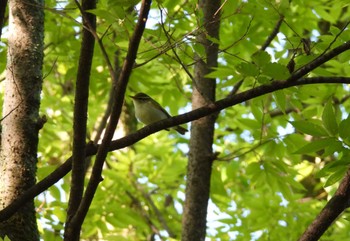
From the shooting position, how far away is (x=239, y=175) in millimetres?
6625

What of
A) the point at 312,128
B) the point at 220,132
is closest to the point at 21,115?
the point at 312,128

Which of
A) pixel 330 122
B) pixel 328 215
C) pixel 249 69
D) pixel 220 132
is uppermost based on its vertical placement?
pixel 220 132

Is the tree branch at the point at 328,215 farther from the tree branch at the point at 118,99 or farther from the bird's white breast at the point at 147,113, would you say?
the bird's white breast at the point at 147,113

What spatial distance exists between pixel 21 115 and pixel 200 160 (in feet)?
4.75

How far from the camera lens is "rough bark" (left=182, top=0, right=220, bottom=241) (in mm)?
3455

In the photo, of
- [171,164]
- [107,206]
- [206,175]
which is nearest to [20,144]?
[206,175]

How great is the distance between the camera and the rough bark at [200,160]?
136 inches

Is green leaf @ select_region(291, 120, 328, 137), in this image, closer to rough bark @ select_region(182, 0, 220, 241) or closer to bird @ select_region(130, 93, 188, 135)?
rough bark @ select_region(182, 0, 220, 241)

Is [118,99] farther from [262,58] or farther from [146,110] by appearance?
[146,110]

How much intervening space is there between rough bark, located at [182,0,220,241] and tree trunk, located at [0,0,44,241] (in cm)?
110

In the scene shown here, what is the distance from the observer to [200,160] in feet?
11.9

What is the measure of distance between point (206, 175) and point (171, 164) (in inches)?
74.3

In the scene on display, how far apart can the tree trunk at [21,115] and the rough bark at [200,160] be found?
1.10 meters

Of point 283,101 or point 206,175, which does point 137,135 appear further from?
point 206,175
